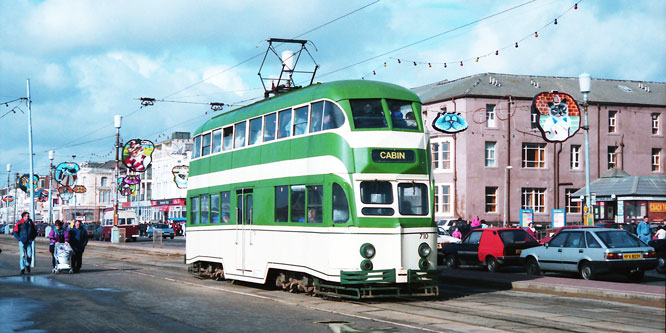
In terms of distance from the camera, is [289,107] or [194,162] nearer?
[289,107]

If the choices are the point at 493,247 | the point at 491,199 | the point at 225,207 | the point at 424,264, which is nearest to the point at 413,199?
the point at 424,264

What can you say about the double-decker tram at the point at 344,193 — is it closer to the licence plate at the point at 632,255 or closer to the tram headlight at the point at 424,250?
the tram headlight at the point at 424,250

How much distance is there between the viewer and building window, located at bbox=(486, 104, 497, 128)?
60062 millimetres

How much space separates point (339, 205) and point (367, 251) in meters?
1.10

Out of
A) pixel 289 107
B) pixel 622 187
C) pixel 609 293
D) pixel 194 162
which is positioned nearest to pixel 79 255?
pixel 194 162

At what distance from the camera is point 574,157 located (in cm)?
6275

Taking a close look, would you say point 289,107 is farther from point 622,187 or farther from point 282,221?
point 622,187

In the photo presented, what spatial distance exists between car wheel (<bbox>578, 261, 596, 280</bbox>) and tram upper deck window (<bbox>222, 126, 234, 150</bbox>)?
10.1 m

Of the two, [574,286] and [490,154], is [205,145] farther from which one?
[490,154]

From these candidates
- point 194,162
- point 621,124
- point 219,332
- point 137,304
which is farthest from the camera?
point 621,124

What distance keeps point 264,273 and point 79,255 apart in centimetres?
1002

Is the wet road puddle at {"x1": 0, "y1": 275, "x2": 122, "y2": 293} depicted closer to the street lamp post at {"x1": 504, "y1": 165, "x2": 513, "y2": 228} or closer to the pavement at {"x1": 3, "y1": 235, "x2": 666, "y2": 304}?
the pavement at {"x1": 3, "y1": 235, "x2": 666, "y2": 304}

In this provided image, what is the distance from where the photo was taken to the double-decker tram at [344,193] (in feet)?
51.6

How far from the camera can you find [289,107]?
17.9 metres
